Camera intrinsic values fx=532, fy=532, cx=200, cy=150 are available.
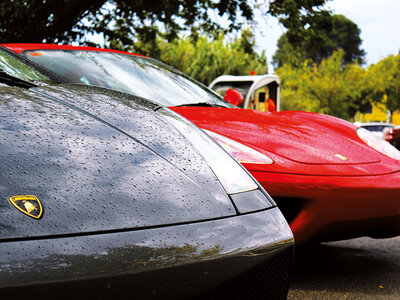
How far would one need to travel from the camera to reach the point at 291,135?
9.79 feet

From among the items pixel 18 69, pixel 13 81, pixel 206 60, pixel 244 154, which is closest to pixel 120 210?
pixel 13 81

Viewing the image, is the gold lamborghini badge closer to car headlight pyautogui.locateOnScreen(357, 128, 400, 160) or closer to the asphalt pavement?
the asphalt pavement

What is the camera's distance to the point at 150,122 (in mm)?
1835

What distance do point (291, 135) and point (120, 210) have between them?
1826 millimetres

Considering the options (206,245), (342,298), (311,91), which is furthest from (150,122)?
(311,91)

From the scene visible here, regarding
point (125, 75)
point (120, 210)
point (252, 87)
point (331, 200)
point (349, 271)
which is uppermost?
point (125, 75)

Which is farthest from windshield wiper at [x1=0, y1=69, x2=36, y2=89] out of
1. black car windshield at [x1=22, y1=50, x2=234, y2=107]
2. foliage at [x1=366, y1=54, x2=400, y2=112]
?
foliage at [x1=366, y1=54, x2=400, y2=112]

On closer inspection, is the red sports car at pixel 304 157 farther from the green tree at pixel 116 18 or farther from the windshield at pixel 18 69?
the green tree at pixel 116 18

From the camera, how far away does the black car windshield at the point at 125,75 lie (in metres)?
3.34

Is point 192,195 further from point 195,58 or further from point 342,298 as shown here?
point 195,58

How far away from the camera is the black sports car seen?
1140 mm

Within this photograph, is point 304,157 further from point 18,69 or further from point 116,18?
point 116,18

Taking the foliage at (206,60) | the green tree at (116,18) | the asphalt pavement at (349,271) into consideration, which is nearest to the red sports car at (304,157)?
the asphalt pavement at (349,271)

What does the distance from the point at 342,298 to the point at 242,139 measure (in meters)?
0.93
